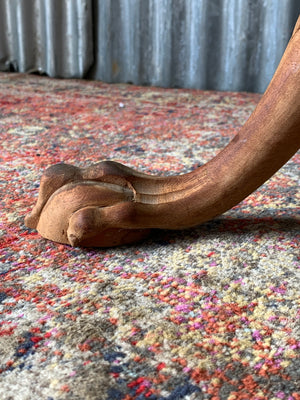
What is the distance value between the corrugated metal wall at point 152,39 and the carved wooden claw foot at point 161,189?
193cm

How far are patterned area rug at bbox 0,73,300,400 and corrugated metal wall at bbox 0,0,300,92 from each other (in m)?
1.49

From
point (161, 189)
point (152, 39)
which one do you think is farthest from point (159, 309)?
point (152, 39)

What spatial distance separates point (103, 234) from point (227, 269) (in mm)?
202

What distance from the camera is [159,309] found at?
0.70 metres

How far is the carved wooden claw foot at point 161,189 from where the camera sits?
75 centimetres

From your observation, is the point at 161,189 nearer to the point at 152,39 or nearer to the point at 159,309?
the point at 159,309

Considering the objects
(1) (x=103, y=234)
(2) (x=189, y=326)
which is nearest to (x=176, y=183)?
(1) (x=103, y=234)

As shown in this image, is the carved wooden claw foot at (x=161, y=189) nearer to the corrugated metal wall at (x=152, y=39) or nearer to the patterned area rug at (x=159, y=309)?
the patterned area rug at (x=159, y=309)

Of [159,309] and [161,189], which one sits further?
[161,189]

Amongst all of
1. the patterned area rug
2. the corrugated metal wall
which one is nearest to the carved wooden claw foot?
the patterned area rug

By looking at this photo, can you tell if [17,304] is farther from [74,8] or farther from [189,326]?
[74,8]

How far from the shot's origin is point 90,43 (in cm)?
310

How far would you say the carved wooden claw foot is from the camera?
746 mm

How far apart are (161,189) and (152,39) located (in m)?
2.18
